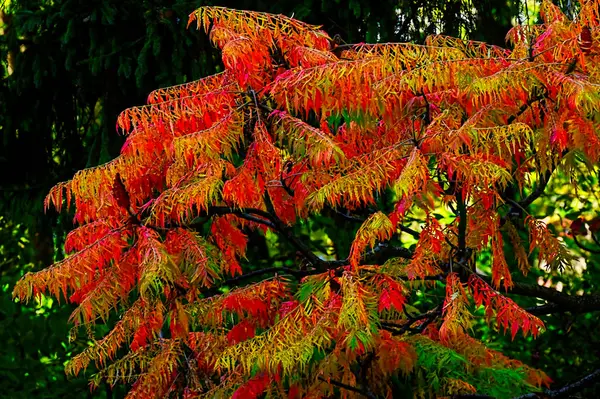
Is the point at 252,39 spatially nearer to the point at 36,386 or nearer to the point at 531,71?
the point at 531,71

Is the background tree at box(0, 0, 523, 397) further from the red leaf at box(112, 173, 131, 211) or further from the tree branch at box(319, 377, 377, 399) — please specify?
the tree branch at box(319, 377, 377, 399)

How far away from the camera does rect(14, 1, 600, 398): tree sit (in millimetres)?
2748

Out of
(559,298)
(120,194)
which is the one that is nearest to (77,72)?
(120,194)

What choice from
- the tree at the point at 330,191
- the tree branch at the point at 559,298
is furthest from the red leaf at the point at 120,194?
the tree branch at the point at 559,298

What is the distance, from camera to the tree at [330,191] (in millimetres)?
2748

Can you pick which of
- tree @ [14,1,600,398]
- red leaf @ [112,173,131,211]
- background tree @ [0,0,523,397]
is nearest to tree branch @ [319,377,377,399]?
tree @ [14,1,600,398]

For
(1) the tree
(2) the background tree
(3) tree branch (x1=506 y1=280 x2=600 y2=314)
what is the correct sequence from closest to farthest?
(1) the tree, (3) tree branch (x1=506 y1=280 x2=600 y2=314), (2) the background tree

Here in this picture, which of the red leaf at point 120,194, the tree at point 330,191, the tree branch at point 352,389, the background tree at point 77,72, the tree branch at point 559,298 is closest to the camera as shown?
the tree at point 330,191

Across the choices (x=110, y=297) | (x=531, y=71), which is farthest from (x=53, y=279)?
(x=531, y=71)

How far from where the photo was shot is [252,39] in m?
3.13

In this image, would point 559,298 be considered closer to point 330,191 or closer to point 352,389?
point 352,389

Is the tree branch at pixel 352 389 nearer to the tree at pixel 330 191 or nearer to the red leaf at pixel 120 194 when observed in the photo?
the tree at pixel 330 191

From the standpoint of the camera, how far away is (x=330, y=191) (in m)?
2.75

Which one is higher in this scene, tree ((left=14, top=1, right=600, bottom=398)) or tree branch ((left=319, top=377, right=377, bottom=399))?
tree ((left=14, top=1, right=600, bottom=398))
